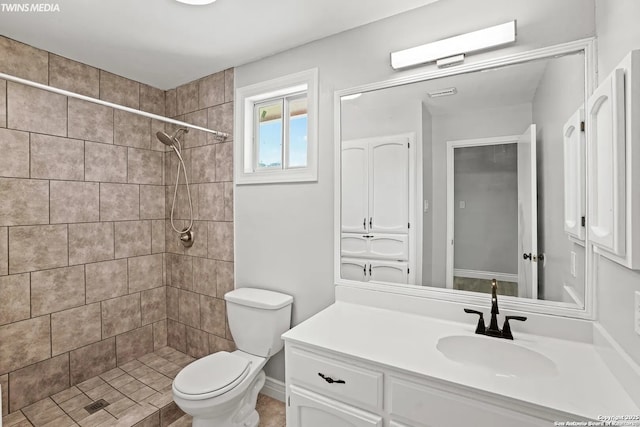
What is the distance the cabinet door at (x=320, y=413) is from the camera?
50.3 inches

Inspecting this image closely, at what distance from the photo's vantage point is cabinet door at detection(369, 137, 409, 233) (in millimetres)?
1751

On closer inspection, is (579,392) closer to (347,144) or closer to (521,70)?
(521,70)

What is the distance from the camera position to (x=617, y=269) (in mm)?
1095

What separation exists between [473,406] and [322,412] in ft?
2.09

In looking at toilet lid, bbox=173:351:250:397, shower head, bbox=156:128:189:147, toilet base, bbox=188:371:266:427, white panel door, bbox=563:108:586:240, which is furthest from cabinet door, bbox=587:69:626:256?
shower head, bbox=156:128:189:147

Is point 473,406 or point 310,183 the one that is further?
point 310,183

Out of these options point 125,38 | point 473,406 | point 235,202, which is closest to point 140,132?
point 125,38

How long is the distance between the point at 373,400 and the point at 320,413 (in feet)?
0.95

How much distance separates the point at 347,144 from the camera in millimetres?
1920

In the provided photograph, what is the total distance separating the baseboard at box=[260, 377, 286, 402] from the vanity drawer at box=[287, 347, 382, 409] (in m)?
0.87

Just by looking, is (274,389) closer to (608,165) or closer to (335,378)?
(335,378)

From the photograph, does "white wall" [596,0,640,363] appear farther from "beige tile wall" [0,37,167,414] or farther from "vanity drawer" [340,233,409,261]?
"beige tile wall" [0,37,167,414]

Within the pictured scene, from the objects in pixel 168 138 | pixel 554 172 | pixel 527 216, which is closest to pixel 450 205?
pixel 527 216

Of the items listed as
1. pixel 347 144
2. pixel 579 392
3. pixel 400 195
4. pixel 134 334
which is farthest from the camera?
pixel 134 334
